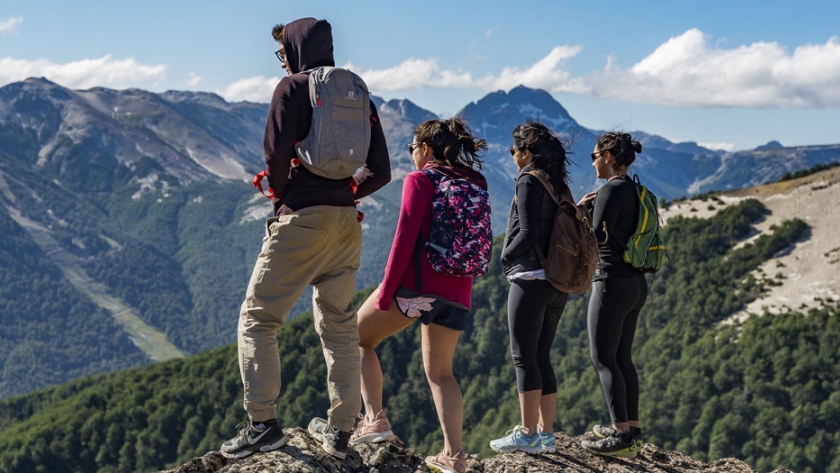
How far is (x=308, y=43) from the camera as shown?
6172 millimetres

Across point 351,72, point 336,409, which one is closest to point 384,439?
point 336,409

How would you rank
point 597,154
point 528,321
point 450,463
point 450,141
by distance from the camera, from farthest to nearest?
1. point 597,154
2. point 528,321
3. point 450,141
4. point 450,463

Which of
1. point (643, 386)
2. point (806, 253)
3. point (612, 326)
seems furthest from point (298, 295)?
point (643, 386)

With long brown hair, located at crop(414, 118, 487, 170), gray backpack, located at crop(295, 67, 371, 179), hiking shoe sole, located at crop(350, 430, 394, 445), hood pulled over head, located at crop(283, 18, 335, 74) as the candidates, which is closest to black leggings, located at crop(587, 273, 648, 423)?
long brown hair, located at crop(414, 118, 487, 170)

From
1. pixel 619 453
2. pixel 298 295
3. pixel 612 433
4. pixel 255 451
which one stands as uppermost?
pixel 298 295

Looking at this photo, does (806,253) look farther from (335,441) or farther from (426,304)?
(335,441)

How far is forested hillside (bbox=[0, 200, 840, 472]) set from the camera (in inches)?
3073

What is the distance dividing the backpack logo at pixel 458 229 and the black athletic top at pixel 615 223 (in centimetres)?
141

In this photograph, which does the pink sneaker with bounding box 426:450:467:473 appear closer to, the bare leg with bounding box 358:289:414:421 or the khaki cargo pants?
the bare leg with bounding box 358:289:414:421

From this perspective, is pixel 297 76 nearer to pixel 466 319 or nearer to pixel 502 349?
pixel 466 319

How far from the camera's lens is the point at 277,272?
6.01m

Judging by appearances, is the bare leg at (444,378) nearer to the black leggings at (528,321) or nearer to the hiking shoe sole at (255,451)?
the black leggings at (528,321)

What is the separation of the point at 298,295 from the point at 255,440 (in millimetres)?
1067

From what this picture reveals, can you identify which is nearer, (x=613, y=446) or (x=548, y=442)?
(x=548, y=442)
